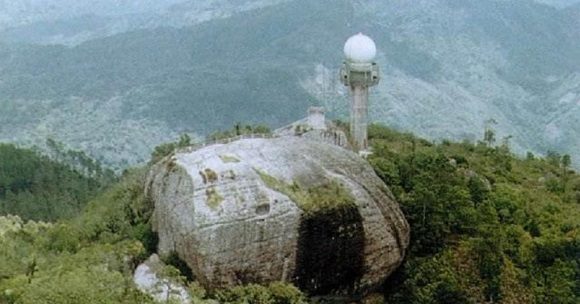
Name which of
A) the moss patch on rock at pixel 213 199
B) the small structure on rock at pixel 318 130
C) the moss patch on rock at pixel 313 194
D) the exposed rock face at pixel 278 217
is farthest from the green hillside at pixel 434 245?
the small structure on rock at pixel 318 130

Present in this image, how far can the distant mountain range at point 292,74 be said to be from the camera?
9556cm

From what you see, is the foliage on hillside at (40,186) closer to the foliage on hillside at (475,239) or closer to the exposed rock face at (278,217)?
the foliage on hillside at (475,239)

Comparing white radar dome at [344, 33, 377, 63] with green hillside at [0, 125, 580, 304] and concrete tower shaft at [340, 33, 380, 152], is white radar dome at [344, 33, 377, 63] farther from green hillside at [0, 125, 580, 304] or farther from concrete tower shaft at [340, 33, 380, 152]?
green hillside at [0, 125, 580, 304]

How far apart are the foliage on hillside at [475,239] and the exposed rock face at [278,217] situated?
1.25m

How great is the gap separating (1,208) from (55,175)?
6.75 m

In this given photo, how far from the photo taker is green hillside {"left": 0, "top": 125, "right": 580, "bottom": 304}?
21.7 metres

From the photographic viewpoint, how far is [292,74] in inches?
4218

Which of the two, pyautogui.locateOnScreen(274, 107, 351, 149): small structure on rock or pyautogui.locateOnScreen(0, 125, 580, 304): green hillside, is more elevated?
pyautogui.locateOnScreen(274, 107, 351, 149): small structure on rock

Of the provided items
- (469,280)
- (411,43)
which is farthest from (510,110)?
(469,280)

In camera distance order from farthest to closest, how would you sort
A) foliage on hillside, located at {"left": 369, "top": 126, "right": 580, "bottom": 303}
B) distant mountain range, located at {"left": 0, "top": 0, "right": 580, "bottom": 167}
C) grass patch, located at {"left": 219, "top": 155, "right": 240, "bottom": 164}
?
1. distant mountain range, located at {"left": 0, "top": 0, "right": 580, "bottom": 167}
2. foliage on hillside, located at {"left": 369, "top": 126, "right": 580, "bottom": 303}
3. grass patch, located at {"left": 219, "top": 155, "right": 240, "bottom": 164}

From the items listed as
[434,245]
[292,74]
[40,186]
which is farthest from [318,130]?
[292,74]

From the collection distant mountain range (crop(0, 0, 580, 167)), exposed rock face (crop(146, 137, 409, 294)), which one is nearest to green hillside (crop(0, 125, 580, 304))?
exposed rock face (crop(146, 137, 409, 294))

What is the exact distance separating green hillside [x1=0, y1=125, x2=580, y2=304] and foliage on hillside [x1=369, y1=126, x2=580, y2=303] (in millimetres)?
31

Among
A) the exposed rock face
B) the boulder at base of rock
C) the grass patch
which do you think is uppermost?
the grass patch
